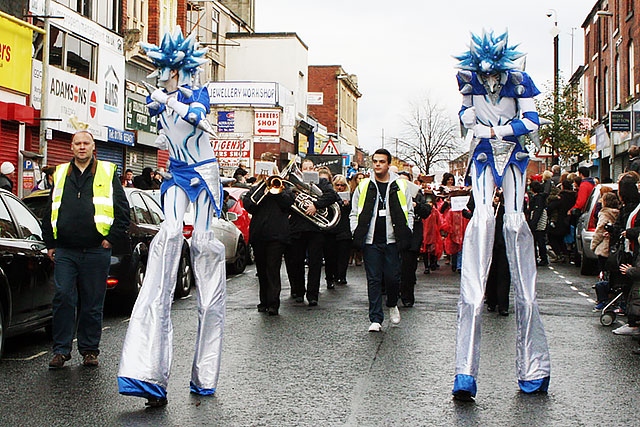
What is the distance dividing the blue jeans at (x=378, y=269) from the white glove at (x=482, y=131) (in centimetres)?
387

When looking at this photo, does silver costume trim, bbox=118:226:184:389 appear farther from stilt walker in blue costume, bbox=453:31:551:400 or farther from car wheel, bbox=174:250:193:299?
car wheel, bbox=174:250:193:299

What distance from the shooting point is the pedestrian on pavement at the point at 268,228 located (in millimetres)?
12328

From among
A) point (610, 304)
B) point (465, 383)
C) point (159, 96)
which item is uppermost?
point (159, 96)

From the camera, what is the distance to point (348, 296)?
14.4 metres

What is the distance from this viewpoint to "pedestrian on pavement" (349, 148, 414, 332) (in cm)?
1080

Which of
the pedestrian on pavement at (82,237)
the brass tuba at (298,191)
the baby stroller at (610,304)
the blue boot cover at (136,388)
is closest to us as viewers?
the blue boot cover at (136,388)

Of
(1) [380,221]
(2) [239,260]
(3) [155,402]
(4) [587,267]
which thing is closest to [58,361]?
(3) [155,402]

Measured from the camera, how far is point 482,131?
710 centimetres

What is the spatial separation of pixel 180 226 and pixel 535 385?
113 inches

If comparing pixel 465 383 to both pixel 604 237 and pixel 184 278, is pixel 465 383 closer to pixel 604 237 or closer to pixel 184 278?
pixel 604 237

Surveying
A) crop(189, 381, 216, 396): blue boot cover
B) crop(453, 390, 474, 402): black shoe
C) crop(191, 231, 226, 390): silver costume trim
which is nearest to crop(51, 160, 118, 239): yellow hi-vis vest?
crop(191, 231, 226, 390): silver costume trim

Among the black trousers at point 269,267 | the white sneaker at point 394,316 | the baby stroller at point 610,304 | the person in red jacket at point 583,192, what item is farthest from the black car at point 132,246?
the person in red jacket at point 583,192

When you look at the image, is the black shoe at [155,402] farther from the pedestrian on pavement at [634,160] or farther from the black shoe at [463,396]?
the pedestrian on pavement at [634,160]

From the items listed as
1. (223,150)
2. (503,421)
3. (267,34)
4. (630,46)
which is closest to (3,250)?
(503,421)
